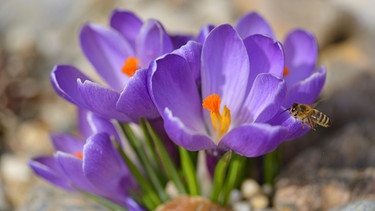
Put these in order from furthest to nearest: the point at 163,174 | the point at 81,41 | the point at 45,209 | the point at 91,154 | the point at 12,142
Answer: the point at 12,142, the point at 45,209, the point at 163,174, the point at 81,41, the point at 91,154

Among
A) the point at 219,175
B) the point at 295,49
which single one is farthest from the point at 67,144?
the point at 295,49

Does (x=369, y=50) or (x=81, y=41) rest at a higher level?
(x=81, y=41)

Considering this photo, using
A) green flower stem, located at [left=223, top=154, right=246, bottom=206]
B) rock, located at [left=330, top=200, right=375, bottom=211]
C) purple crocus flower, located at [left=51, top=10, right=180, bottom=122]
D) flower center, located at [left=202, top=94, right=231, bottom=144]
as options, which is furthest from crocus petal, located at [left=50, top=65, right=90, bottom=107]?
rock, located at [left=330, top=200, right=375, bottom=211]

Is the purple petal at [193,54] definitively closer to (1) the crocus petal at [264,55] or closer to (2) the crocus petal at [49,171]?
(1) the crocus petal at [264,55]

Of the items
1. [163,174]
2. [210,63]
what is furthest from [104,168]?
[210,63]

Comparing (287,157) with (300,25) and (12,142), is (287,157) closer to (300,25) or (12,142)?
(300,25)

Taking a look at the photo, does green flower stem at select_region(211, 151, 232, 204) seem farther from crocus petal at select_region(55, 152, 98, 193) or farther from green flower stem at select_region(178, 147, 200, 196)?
crocus petal at select_region(55, 152, 98, 193)

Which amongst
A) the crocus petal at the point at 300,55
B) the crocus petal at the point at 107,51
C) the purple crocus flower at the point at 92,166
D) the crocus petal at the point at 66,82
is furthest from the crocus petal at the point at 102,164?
the crocus petal at the point at 300,55
